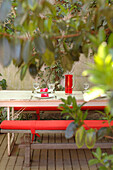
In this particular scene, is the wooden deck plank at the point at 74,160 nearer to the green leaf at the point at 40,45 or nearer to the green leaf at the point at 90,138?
the green leaf at the point at 90,138

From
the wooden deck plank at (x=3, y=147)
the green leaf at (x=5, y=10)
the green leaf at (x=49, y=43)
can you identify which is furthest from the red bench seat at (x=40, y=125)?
the green leaf at (x=5, y=10)

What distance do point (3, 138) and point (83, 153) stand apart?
1.39m

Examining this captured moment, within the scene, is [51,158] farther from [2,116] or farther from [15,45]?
[15,45]

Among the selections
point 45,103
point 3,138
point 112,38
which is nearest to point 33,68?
point 112,38

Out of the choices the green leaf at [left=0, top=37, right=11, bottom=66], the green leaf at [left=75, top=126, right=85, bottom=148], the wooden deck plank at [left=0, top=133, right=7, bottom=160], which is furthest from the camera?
the wooden deck plank at [left=0, top=133, right=7, bottom=160]

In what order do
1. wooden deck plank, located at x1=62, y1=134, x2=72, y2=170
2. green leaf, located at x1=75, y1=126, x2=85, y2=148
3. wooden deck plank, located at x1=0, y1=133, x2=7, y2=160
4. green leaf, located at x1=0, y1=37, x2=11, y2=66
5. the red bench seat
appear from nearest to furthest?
green leaf, located at x1=0, y1=37, x2=11, y2=66
green leaf, located at x1=75, y1=126, x2=85, y2=148
the red bench seat
wooden deck plank, located at x1=62, y1=134, x2=72, y2=170
wooden deck plank, located at x1=0, y1=133, x2=7, y2=160

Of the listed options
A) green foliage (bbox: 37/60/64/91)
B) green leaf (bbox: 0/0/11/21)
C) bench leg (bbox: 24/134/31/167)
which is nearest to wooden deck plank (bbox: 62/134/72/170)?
bench leg (bbox: 24/134/31/167)

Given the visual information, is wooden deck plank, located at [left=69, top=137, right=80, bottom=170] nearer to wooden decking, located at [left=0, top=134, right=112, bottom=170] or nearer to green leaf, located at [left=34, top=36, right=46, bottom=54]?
wooden decking, located at [left=0, top=134, right=112, bottom=170]

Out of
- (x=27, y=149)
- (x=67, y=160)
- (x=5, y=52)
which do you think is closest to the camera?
(x=5, y=52)

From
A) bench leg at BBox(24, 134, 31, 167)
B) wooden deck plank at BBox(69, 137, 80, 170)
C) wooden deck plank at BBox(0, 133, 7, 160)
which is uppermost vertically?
bench leg at BBox(24, 134, 31, 167)

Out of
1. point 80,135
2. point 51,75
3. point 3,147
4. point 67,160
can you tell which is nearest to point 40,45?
point 80,135

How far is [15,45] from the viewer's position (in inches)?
32.6

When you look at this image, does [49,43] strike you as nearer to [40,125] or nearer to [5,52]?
[5,52]

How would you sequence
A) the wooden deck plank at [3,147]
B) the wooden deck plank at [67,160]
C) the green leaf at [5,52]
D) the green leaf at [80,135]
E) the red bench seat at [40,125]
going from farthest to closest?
1. the wooden deck plank at [3,147]
2. the wooden deck plank at [67,160]
3. the red bench seat at [40,125]
4. the green leaf at [80,135]
5. the green leaf at [5,52]
